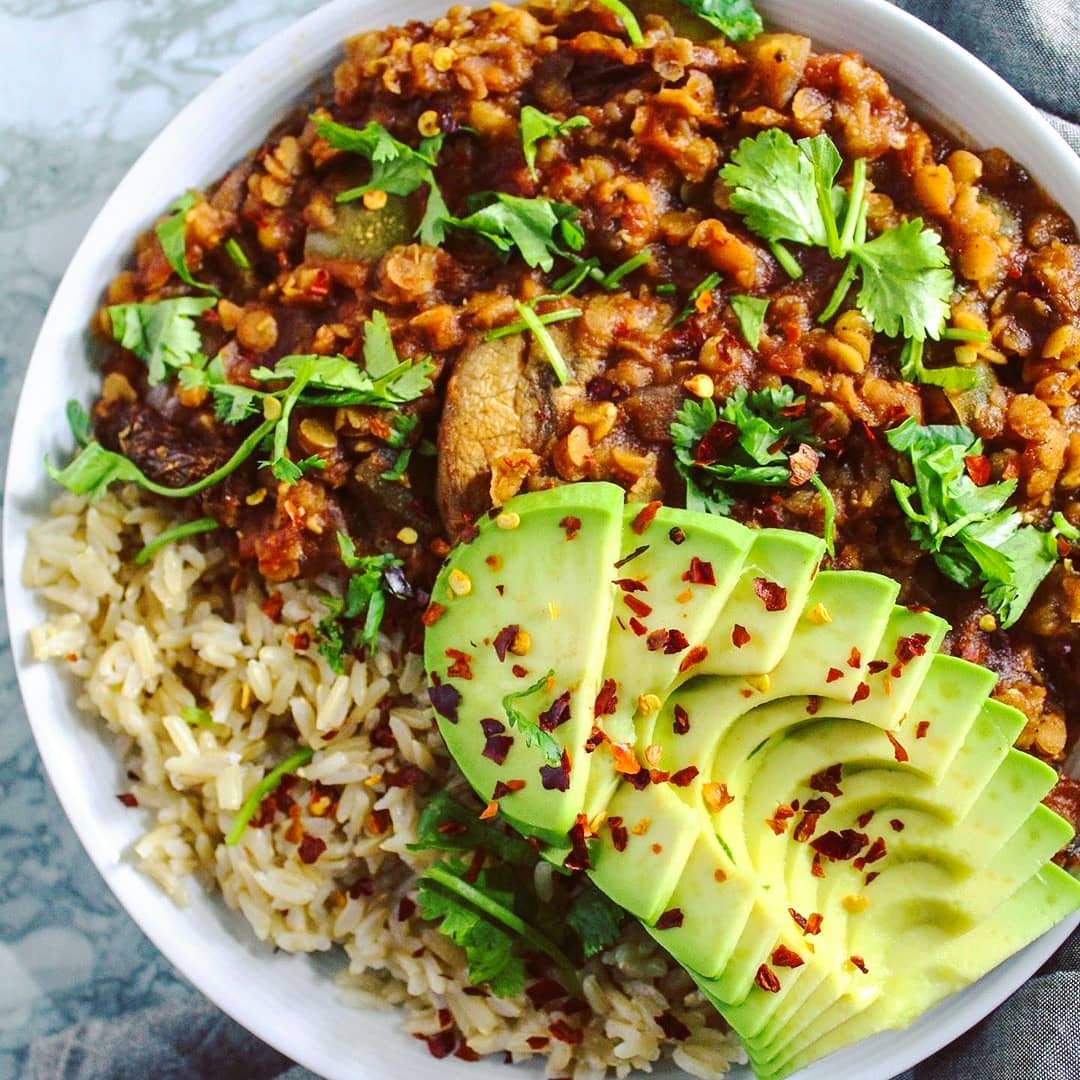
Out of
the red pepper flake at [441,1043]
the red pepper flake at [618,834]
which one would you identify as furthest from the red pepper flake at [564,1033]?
the red pepper flake at [618,834]

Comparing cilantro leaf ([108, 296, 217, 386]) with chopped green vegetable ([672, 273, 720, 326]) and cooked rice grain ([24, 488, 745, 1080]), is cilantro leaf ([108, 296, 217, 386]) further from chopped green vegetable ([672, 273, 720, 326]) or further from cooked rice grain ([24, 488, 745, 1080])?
chopped green vegetable ([672, 273, 720, 326])

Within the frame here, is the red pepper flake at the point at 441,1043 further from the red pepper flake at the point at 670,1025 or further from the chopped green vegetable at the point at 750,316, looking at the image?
the chopped green vegetable at the point at 750,316

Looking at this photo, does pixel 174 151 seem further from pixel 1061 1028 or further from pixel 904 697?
pixel 1061 1028

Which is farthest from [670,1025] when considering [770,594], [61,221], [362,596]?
[61,221]

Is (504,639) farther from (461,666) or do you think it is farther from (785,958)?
(785,958)

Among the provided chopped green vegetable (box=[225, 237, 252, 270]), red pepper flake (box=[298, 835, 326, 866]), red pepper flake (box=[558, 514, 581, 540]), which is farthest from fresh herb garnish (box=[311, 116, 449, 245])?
red pepper flake (box=[298, 835, 326, 866])
